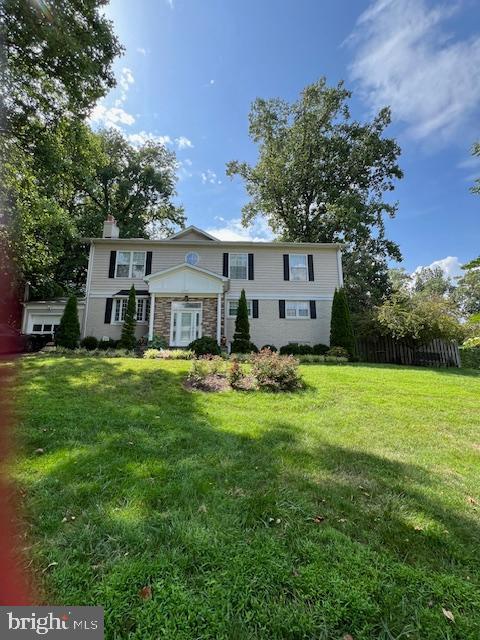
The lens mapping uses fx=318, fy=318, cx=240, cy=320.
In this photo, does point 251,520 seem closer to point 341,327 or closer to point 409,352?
point 341,327

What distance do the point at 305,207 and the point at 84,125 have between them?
17.8 metres

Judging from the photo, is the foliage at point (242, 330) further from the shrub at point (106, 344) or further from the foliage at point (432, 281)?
the foliage at point (432, 281)

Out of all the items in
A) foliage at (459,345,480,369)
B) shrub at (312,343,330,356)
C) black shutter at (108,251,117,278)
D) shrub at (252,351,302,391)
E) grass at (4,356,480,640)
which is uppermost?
black shutter at (108,251,117,278)

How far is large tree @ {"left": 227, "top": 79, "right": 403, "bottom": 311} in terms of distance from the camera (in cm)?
2314

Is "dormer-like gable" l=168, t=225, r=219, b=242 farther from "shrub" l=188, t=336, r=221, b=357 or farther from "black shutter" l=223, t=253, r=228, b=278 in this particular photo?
"shrub" l=188, t=336, r=221, b=357

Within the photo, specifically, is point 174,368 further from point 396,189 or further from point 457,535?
point 396,189

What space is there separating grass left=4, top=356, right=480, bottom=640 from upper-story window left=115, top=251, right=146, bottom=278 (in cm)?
1240

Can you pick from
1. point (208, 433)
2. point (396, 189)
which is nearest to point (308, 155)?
point (396, 189)

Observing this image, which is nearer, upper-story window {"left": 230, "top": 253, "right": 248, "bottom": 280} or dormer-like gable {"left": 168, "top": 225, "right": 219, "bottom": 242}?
upper-story window {"left": 230, "top": 253, "right": 248, "bottom": 280}

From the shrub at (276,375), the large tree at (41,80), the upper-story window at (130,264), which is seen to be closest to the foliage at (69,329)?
the upper-story window at (130,264)

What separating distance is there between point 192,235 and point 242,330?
23.3 feet

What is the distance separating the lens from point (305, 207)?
26.1 meters

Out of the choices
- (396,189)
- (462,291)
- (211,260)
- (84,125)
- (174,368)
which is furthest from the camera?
(462,291)

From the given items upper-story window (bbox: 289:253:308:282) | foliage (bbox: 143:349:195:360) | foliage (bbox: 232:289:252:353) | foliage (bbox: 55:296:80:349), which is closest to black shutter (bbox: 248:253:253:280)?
foliage (bbox: 232:289:252:353)
